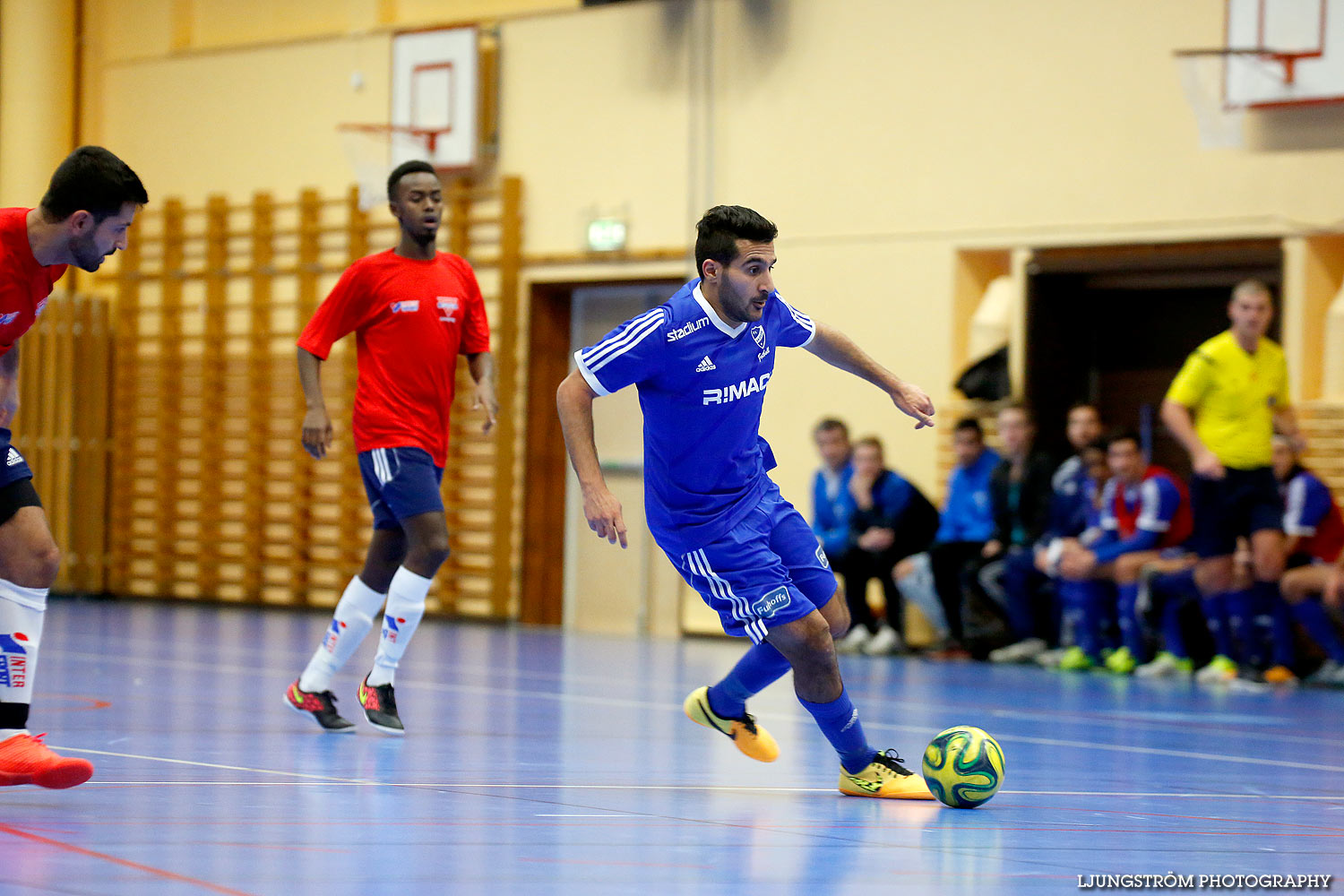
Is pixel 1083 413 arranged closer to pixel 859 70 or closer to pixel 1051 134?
pixel 1051 134

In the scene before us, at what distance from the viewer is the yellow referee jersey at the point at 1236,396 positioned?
31.6 feet

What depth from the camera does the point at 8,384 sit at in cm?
457

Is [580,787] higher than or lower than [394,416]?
lower

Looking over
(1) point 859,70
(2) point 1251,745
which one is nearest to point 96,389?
(1) point 859,70

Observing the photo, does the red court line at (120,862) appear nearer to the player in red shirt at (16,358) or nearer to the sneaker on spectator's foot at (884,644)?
the player in red shirt at (16,358)

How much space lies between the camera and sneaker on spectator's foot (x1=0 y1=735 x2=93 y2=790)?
429cm

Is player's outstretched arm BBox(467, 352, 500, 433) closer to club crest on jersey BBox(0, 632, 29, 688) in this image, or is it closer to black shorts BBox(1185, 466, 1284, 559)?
club crest on jersey BBox(0, 632, 29, 688)

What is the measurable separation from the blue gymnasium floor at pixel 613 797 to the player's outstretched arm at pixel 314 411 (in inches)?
43.1

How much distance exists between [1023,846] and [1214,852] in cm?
46

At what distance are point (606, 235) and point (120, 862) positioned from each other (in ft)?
36.6

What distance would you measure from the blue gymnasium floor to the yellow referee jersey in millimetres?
1472

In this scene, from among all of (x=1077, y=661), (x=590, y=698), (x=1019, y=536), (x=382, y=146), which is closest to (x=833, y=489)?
(x=1019, y=536)

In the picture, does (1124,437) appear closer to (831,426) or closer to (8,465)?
(831,426)

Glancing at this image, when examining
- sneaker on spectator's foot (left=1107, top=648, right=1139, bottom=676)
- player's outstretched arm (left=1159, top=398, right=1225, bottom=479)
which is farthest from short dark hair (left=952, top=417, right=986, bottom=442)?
player's outstretched arm (left=1159, top=398, right=1225, bottom=479)
